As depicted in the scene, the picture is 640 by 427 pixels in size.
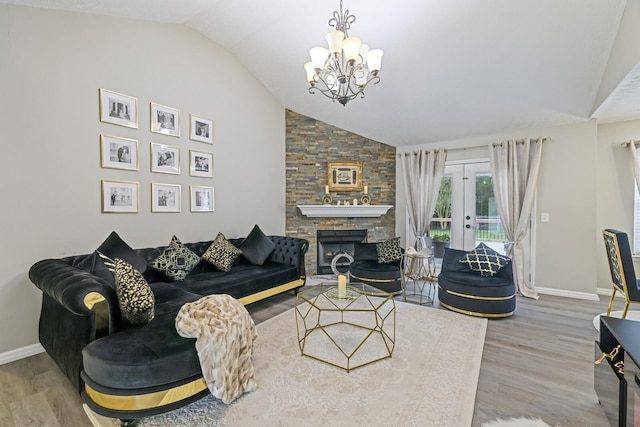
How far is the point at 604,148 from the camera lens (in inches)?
167

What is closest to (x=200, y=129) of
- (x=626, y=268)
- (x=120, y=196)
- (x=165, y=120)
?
(x=165, y=120)

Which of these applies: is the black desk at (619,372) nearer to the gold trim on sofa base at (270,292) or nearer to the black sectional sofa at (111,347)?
the black sectional sofa at (111,347)

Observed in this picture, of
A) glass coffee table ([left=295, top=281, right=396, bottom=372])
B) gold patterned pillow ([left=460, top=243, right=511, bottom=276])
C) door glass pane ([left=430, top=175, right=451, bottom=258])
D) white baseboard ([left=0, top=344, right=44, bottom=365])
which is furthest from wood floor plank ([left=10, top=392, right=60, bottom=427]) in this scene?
door glass pane ([left=430, top=175, right=451, bottom=258])

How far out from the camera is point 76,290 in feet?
6.05

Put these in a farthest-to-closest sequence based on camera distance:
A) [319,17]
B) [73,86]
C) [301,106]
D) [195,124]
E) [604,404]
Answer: [301,106] → [195,124] → [319,17] → [73,86] → [604,404]

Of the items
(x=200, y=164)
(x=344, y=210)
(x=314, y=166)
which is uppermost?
(x=314, y=166)

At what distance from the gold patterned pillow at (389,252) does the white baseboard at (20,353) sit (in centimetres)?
406

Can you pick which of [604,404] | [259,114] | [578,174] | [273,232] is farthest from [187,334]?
[578,174]

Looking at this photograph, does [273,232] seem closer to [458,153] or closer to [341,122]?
[341,122]

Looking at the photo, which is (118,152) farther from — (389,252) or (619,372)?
(619,372)

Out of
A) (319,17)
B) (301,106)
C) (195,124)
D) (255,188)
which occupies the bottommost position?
(255,188)

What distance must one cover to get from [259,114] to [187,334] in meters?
4.06

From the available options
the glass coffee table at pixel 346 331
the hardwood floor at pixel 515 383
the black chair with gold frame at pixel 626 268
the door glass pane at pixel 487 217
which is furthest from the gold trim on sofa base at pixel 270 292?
the black chair with gold frame at pixel 626 268

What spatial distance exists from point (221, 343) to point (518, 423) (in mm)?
1900
